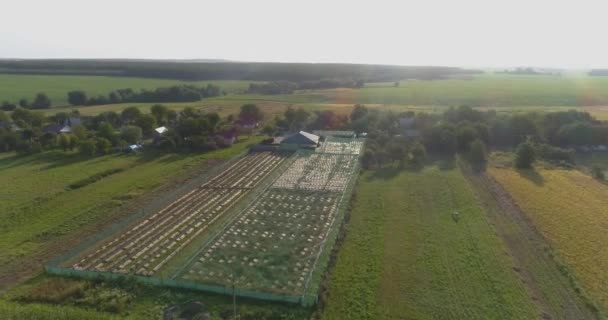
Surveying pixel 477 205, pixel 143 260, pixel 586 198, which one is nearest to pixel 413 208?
pixel 477 205

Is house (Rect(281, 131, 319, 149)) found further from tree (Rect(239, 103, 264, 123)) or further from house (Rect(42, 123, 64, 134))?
house (Rect(42, 123, 64, 134))

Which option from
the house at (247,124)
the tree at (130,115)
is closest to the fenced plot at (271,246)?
the house at (247,124)

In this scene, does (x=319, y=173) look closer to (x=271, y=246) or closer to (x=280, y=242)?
(x=280, y=242)

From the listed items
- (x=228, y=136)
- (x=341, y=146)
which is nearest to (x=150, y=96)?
(x=228, y=136)

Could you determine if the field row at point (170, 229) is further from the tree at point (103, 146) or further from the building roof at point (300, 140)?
the tree at point (103, 146)

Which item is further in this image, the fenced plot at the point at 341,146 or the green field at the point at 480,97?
the green field at the point at 480,97

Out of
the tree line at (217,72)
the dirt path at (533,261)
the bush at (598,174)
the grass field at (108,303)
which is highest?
the tree line at (217,72)

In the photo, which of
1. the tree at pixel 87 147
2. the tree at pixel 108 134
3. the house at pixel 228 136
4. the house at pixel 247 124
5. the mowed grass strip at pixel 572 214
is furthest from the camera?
the house at pixel 247 124
